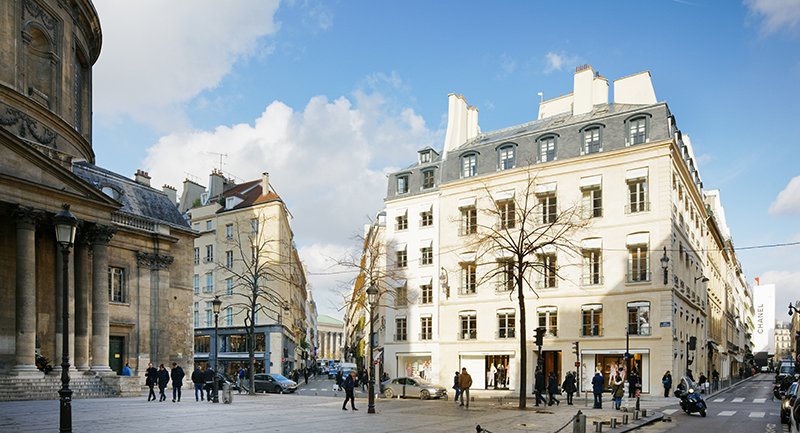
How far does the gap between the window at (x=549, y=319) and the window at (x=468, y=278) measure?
5214 millimetres

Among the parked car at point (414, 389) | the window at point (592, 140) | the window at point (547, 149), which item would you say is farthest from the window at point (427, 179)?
the parked car at point (414, 389)

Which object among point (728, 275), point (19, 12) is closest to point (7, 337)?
point (19, 12)

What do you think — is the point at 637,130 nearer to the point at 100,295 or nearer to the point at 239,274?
the point at 100,295

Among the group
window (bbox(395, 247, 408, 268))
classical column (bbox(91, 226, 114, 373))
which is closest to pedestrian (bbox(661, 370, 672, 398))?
window (bbox(395, 247, 408, 268))

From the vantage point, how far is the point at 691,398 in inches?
968

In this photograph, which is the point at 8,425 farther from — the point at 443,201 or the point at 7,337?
the point at 443,201

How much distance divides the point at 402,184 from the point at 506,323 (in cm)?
1455

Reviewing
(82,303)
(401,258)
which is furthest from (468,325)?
(82,303)

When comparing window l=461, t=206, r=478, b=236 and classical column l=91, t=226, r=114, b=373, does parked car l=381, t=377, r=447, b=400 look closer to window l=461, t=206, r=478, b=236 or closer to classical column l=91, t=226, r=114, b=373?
window l=461, t=206, r=478, b=236

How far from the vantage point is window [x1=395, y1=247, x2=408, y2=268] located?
50.4 meters

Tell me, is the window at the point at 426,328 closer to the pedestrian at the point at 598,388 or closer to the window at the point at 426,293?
the window at the point at 426,293

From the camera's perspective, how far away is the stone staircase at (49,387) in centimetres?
2627

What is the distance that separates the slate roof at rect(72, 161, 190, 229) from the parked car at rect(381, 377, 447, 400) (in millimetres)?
16868

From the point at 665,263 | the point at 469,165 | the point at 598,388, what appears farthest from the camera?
the point at 469,165
